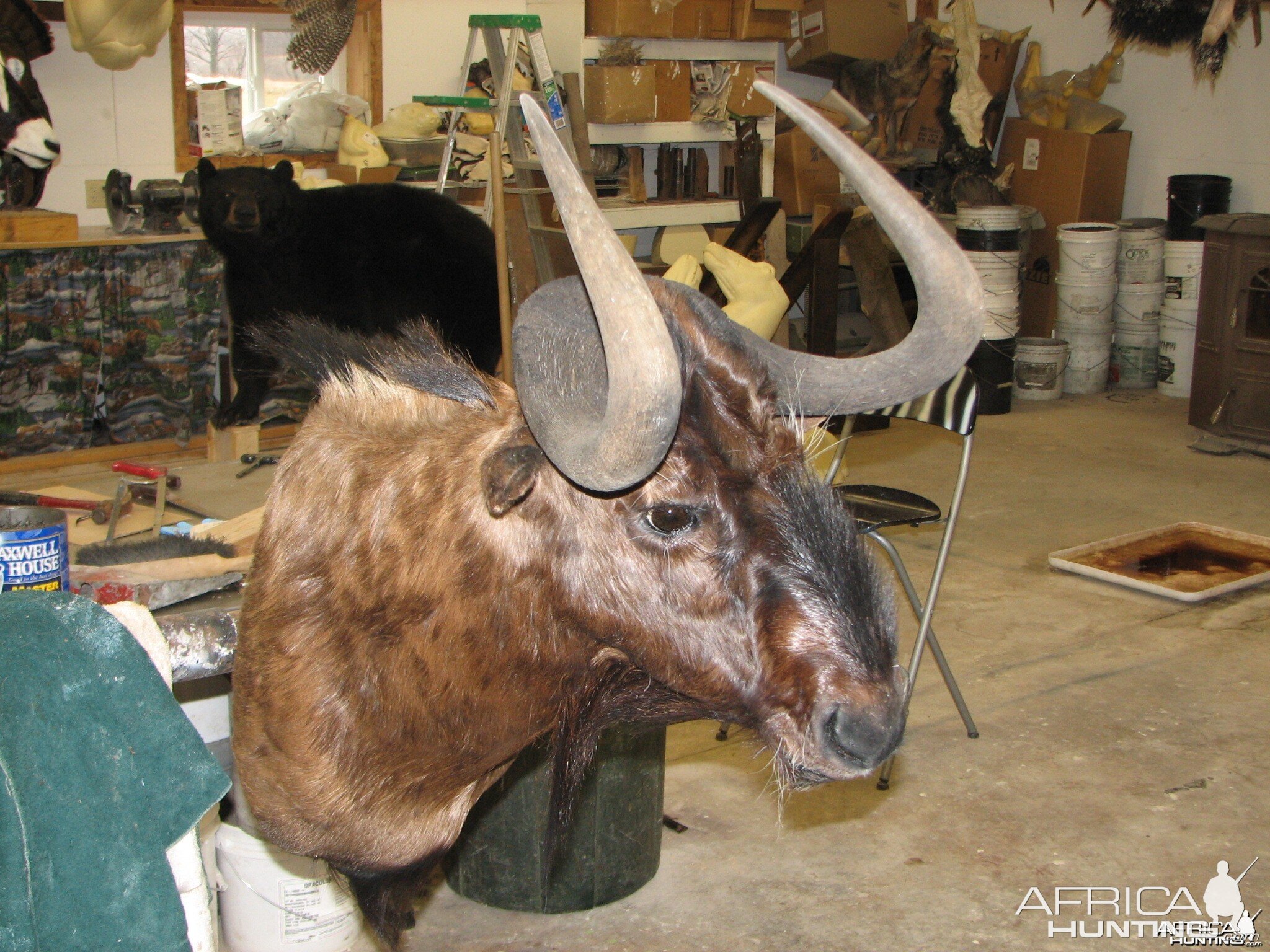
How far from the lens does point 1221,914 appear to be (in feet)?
9.34

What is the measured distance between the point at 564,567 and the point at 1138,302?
312 inches

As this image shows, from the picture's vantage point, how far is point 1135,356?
8.48m

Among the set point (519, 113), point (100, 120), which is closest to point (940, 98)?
point (519, 113)

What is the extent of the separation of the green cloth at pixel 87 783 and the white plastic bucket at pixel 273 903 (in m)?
1.14

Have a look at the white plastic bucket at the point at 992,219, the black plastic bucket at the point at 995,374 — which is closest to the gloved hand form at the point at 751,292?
the black plastic bucket at the point at 995,374

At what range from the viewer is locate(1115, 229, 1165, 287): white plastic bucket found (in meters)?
8.11

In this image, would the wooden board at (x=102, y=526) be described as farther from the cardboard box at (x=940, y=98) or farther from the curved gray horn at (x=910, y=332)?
the cardboard box at (x=940, y=98)

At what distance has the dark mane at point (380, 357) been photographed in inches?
60.7

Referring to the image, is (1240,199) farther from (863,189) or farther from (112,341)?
(863,189)

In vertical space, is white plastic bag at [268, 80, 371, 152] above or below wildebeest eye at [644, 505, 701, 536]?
above

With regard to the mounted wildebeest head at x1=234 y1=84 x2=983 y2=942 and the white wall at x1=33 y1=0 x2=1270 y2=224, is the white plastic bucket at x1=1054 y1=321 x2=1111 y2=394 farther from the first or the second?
the mounted wildebeest head at x1=234 y1=84 x2=983 y2=942

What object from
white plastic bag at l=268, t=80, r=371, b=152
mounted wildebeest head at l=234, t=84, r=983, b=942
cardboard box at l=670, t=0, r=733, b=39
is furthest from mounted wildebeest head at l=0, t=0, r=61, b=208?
mounted wildebeest head at l=234, t=84, r=983, b=942

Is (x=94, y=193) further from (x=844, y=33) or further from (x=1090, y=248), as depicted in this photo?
(x=1090, y=248)

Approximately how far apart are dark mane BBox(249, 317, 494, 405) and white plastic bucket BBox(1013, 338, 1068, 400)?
7.17 m
